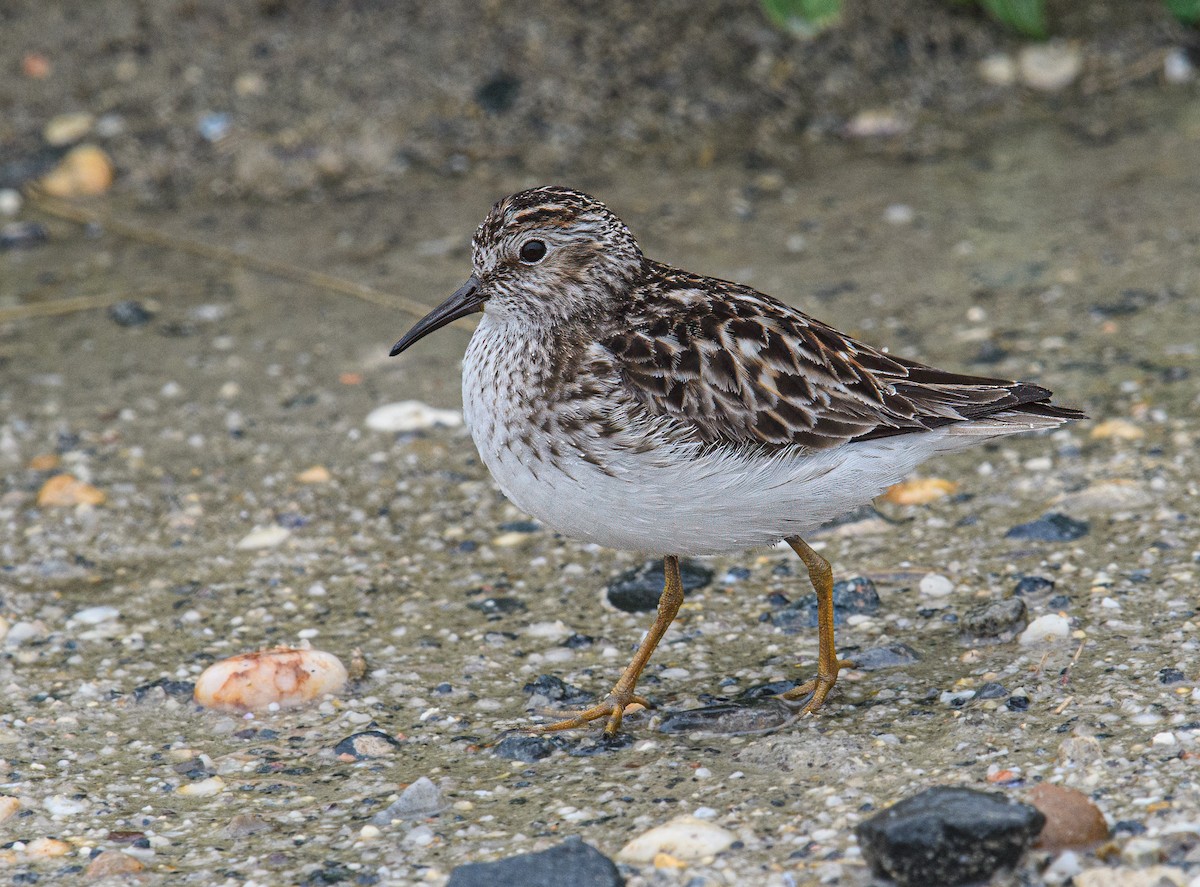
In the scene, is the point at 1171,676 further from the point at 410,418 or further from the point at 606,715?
the point at 410,418

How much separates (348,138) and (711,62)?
2401 mm

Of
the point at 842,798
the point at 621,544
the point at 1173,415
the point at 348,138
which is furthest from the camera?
the point at 348,138

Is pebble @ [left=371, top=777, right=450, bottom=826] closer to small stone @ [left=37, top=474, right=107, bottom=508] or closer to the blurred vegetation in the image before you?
small stone @ [left=37, top=474, right=107, bottom=508]

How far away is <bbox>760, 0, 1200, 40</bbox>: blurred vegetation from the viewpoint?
864 centimetres

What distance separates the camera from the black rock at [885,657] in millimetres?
5402

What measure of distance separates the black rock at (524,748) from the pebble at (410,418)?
2.53 meters

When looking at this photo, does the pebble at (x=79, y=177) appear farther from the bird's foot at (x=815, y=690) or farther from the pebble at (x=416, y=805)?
the bird's foot at (x=815, y=690)

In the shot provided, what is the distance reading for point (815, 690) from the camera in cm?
514

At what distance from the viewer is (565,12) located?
32.1 feet

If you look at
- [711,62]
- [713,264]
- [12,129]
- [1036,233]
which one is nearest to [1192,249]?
[1036,233]

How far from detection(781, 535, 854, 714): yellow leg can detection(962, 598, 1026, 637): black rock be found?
0.56 m

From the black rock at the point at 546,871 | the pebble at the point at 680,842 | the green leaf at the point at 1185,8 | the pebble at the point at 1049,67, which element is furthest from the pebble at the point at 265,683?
the green leaf at the point at 1185,8

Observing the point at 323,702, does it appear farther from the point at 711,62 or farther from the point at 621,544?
the point at 711,62

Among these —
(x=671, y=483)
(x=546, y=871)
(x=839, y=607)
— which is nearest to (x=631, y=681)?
(x=671, y=483)
